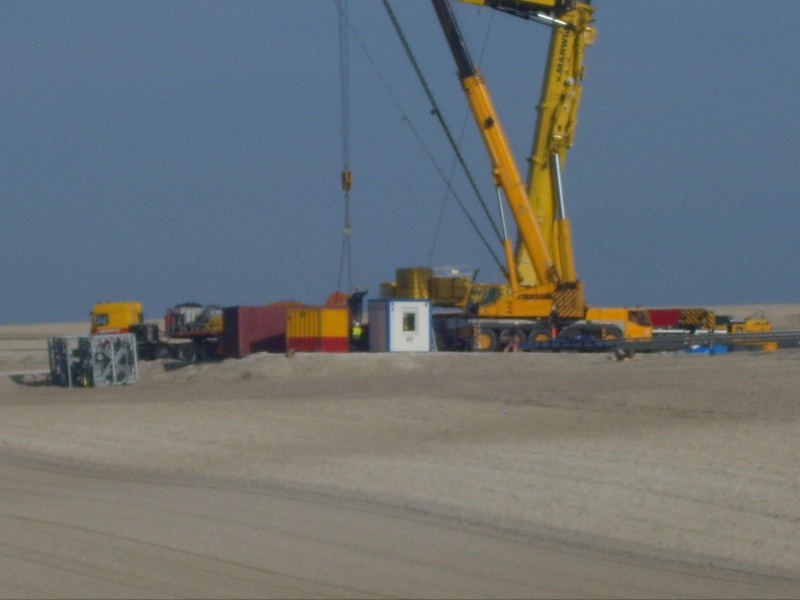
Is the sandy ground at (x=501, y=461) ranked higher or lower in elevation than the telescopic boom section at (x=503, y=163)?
lower

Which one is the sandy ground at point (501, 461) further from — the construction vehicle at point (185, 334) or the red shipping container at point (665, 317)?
the construction vehicle at point (185, 334)

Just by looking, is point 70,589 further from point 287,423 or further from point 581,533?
point 287,423

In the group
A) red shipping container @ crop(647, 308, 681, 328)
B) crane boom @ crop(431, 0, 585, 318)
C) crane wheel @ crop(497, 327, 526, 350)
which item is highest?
crane boom @ crop(431, 0, 585, 318)

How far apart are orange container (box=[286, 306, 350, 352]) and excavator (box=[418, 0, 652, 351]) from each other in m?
3.70

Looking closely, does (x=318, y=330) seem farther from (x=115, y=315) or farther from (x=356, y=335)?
(x=115, y=315)

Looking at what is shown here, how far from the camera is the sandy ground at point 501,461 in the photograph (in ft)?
33.8

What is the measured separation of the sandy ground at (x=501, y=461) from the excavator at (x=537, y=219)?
7.06 m

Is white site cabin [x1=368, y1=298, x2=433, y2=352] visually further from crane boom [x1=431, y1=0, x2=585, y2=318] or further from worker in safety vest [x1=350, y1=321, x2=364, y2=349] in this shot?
crane boom [x1=431, y1=0, x2=585, y2=318]

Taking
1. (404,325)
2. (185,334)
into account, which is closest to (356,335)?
(404,325)

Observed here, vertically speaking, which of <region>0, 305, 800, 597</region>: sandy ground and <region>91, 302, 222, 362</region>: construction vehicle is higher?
<region>91, 302, 222, 362</region>: construction vehicle

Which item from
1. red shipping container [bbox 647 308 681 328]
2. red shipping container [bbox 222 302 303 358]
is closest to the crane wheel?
red shipping container [bbox 647 308 681 328]

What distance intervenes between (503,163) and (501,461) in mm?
22559

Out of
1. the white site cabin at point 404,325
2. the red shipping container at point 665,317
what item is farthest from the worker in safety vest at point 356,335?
the red shipping container at point 665,317

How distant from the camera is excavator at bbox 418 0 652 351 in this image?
1465 inches
